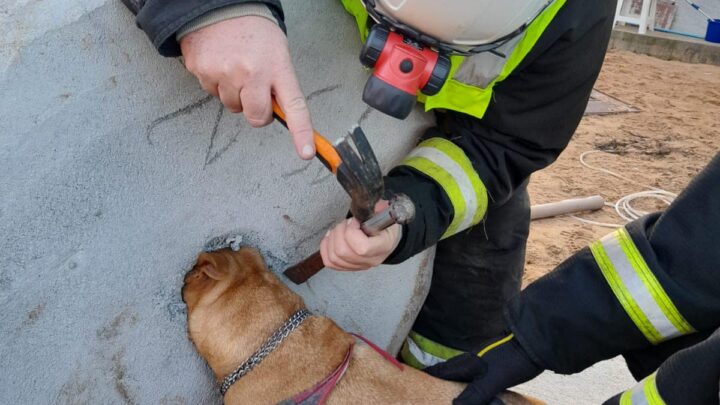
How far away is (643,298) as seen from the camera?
1.85m

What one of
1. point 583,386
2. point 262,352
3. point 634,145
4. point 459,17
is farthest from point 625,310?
point 634,145

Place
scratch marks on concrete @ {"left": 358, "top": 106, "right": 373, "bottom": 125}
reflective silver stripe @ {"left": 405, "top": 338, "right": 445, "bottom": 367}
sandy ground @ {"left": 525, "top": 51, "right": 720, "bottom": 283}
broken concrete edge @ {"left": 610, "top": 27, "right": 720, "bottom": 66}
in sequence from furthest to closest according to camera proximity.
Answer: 1. broken concrete edge @ {"left": 610, "top": 27, "right": 720, "bottom": 66}
2. sandy ground @ {"left": 525, "top": 51, "right": 720, "bottom": 283}
3. reflective silver stripe @ {"left": 405, "top": 338, "right": 445, "bottom": 367}
4. scratch marks on concrete @ {"left": 358, "top": 106, "right": 373, "bottom": 125}

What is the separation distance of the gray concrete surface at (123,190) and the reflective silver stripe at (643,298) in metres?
0.86

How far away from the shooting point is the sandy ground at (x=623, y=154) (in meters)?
3.23

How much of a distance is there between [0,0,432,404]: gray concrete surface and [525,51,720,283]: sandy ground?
255 cm

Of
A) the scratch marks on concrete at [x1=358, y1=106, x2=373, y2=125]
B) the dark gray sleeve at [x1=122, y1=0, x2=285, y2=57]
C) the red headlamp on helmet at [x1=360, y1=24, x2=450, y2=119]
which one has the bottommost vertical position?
the scratch marks on concrete at [x1=358, y1=106, x2=373, y2=125]

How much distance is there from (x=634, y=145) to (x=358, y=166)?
5650 millimetres

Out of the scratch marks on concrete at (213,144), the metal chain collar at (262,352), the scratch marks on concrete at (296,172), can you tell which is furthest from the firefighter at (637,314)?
the scratch marks on concrete at (213,144)

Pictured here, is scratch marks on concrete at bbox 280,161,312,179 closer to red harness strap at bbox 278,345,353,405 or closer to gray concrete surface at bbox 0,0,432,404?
gray concrete surface at bbox 0,0,432,404

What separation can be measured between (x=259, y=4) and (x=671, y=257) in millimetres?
1170

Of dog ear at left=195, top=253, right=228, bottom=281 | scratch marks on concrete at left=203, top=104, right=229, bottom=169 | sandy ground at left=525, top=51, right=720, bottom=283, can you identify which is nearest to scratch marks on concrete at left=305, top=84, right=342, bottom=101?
scratch marks on concrete at left=203, top=104, right=229, bottom=169

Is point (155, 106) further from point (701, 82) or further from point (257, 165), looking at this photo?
point (701, 82)

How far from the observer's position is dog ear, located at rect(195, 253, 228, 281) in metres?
1.99

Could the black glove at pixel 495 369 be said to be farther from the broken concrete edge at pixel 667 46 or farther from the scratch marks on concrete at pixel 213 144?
the broken concrete edge at pixel 667 46
